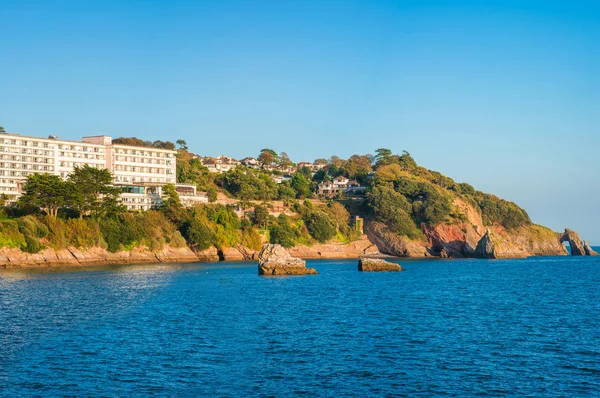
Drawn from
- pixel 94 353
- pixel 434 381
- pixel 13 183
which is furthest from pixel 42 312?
pixel 13 183

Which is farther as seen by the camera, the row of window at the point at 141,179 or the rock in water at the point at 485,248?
the rock in water at the point at 485,248

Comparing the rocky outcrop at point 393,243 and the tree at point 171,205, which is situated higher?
the tree at point 171,205

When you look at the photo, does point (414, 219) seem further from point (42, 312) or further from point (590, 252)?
point (42, 312)

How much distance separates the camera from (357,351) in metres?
35.9

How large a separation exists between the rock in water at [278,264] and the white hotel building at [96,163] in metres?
46.3

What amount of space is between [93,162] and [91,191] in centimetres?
2704

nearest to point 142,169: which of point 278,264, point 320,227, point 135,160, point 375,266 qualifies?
point 135,160

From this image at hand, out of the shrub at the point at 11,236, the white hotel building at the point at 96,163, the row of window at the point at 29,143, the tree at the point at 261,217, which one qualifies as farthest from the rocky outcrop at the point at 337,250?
the shrub at the point at 11,236

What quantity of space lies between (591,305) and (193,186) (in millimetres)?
95978

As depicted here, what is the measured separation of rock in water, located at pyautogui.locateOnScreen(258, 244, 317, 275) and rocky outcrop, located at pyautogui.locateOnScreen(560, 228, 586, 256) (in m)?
119

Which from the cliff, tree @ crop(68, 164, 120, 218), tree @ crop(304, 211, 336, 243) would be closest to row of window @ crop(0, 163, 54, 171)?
tree @ crop(68, 164, 120, 218)

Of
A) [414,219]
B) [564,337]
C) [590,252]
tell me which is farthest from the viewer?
[590,252]

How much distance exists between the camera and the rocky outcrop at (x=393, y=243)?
148 meters

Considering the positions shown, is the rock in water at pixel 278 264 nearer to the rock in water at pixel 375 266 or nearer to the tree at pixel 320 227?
the rock in water at pixel 375 266
